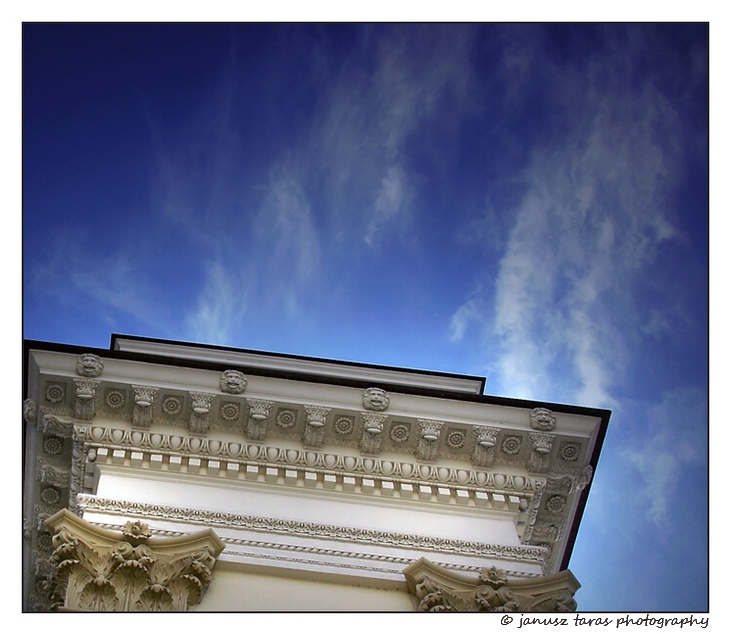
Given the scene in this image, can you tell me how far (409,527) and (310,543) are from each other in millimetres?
1541

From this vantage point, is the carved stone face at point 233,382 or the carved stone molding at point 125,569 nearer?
the carved stone molding at point 125,569

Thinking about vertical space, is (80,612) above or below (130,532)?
below

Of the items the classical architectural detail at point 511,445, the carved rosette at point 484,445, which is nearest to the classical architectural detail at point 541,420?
the classical architectural detail at point 511,445

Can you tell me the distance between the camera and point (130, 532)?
11.0 meters

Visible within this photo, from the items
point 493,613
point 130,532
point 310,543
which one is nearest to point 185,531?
point 130,532

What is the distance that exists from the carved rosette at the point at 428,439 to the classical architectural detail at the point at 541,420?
148 centimetres

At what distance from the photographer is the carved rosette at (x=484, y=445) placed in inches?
529

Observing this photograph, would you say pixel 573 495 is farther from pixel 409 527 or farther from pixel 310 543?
pixel 310 543

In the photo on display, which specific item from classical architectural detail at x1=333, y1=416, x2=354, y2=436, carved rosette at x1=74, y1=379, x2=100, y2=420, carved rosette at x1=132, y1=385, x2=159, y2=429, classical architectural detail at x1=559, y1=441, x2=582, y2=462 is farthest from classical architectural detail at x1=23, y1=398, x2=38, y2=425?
classical architectural detail at x1=559, y1=441, x2=582, y2=462

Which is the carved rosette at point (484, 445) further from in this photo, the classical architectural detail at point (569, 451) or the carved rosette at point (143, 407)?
the carved rosette at point (143, 407)

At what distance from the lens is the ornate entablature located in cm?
1237

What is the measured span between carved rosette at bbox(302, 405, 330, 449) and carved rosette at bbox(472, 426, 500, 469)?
236cm

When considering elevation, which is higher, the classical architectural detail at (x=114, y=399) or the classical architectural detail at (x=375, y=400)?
the classical architectural detail at (x=375, y=400)

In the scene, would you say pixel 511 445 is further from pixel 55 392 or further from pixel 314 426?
pixel 55 392
